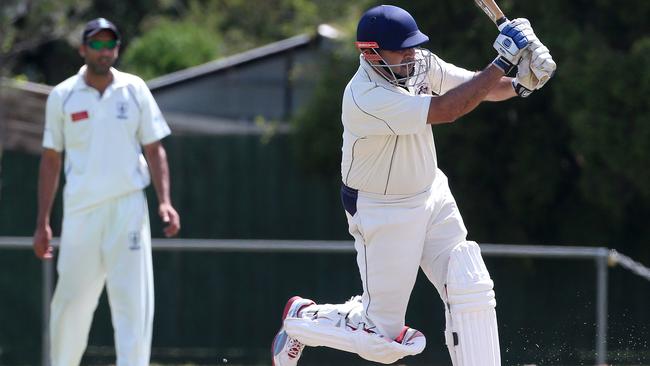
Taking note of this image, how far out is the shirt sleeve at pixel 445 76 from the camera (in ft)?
19.7

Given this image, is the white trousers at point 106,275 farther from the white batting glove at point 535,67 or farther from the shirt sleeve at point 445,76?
the white batting glove at point 535,67

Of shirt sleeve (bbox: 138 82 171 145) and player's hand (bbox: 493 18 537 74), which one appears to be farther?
shirt sleeve (bbox: 138 82 171 145)

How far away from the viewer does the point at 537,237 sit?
11.8m

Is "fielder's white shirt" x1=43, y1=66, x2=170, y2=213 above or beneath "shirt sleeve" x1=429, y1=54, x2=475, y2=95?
beneath

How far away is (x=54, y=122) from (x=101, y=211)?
0.61 meters

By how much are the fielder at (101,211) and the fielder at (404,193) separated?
1305mm

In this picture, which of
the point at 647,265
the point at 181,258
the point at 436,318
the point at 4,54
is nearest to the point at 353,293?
the point at 436,318

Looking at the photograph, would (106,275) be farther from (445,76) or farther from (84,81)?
(445,76)

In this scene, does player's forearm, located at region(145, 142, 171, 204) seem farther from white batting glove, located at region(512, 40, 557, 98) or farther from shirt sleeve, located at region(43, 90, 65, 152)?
white batting glove, located at region(512, 40, 557, 98)

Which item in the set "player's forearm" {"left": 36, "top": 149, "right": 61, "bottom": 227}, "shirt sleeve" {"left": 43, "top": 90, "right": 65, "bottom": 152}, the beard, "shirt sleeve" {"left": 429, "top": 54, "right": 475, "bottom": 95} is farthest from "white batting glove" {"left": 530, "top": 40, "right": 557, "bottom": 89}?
"player's forearm" {"left": 36, "top": 149, "right": 61, "bottom": 227}

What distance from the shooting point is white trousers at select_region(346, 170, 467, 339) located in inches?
226

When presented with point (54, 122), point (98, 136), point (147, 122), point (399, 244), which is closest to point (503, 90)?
point (399, 244)

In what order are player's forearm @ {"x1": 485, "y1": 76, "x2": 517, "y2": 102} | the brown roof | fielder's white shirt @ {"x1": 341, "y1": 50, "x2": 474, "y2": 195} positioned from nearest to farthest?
fielder's white shirt @ {"x1": 341, "y1": 50, "x2": 474, "y2": 195}, player's forearm @ {"x1": 485, "y1": 76, "x2": 517, "y2": 102}, the brown roof

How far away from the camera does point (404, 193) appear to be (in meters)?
5.75
